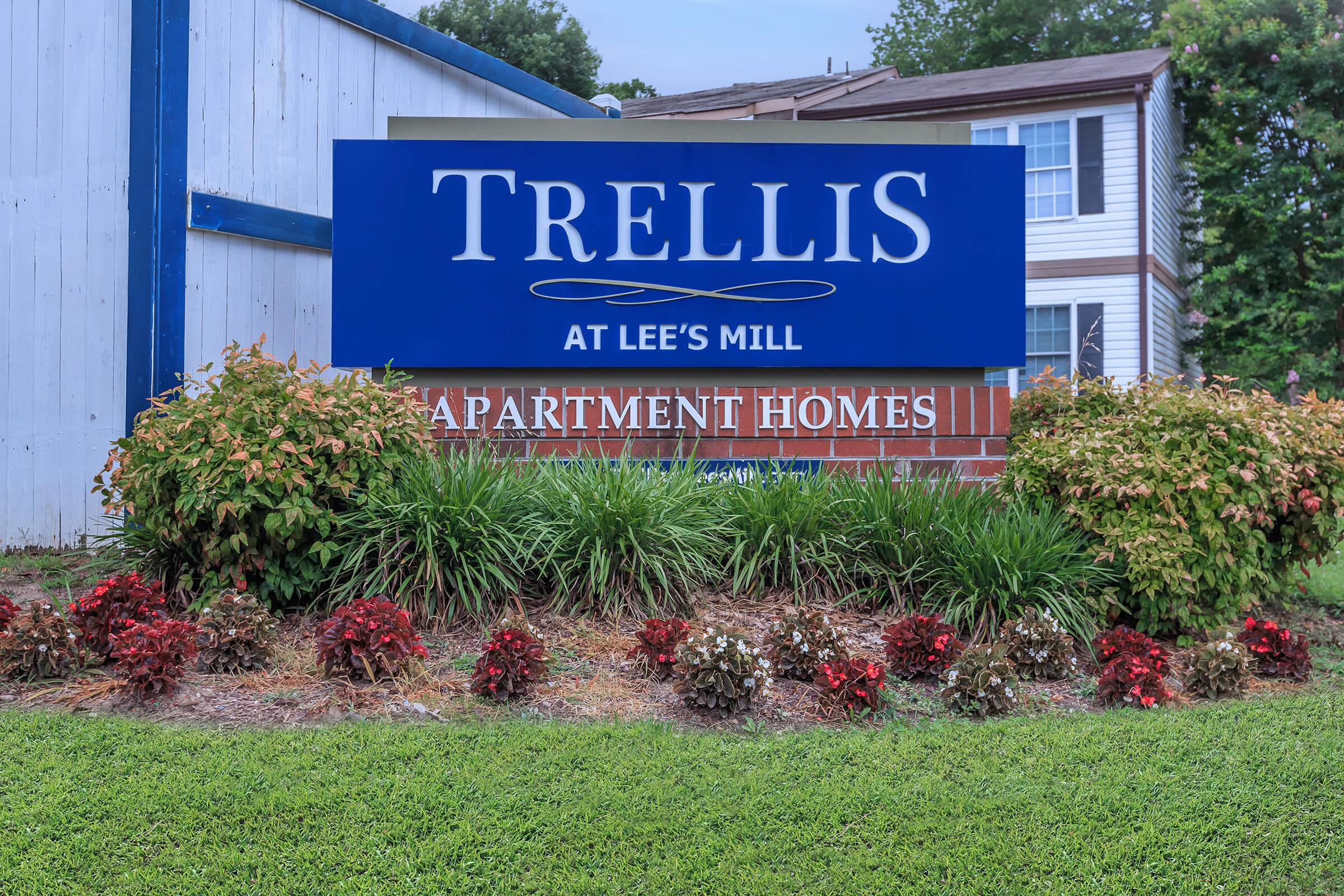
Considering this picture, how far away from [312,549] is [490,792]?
2.06 m

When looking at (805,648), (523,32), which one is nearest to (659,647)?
(805,648)

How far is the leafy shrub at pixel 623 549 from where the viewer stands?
481 centimetres

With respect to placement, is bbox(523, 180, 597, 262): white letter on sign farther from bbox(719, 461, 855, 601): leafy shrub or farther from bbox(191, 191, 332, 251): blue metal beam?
bbox(719, 461, 855, 601): leafy shrub

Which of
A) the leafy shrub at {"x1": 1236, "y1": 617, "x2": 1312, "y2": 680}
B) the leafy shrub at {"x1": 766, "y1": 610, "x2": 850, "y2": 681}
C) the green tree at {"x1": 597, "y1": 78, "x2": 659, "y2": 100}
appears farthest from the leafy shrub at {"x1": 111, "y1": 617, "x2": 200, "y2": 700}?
the green tree at {"x1": 597, "y1": 78, "x2": 659, "y2": 100}

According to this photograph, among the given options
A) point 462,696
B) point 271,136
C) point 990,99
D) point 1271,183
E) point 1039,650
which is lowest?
point 462,696

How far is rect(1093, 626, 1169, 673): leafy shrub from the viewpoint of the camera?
166 inches

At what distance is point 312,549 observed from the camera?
15.5 feet

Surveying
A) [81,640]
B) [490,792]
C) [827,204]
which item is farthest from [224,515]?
[827,204]

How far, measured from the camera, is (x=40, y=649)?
4.02 metres

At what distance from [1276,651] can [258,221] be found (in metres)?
6.36

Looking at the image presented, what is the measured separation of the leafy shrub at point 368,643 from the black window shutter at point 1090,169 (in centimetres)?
1413

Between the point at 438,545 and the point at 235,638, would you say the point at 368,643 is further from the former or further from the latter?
the point at 438,545

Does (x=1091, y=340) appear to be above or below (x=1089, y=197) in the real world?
below

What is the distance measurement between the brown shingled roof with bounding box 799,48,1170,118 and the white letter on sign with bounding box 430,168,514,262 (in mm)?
11425
